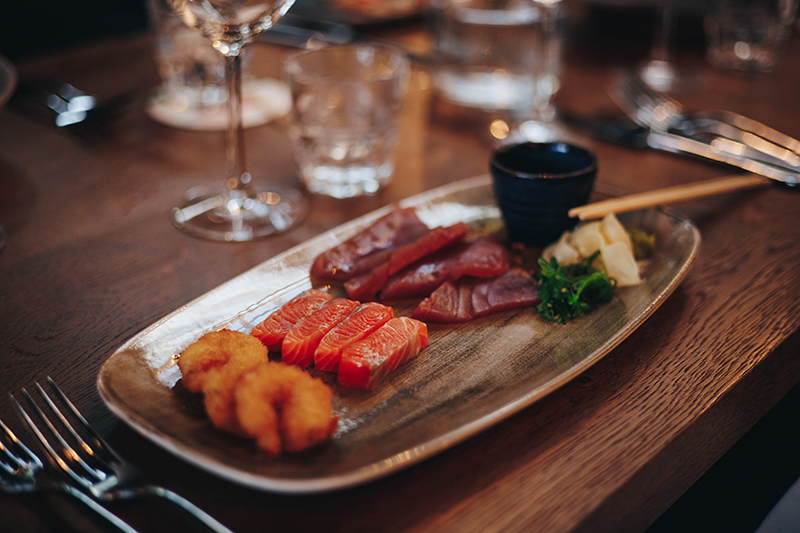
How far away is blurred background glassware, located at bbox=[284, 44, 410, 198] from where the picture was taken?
49.7 inches

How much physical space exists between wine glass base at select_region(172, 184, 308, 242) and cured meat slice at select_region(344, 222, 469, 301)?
0.29 m

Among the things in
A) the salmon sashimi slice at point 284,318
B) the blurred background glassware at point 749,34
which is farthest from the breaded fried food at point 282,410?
the blurred background glassware at point 749,34

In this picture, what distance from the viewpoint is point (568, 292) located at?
2.91ft

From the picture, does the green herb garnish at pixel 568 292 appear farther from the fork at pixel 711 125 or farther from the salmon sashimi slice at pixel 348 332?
the fork at pixel 711 125

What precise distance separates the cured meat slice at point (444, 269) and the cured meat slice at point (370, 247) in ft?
0.17

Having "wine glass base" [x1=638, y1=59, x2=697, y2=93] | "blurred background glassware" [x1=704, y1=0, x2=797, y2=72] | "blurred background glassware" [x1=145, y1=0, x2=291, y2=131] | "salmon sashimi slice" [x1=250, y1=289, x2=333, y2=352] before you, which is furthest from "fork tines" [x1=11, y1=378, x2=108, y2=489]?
"blurred background glassware" [x1=704, y1=0, x2=797, y2=72]

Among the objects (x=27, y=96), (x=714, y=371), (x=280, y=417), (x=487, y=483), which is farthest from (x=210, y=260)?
(x=27, y=96)

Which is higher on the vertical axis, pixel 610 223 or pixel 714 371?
pixel 610 223

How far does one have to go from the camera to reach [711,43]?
2.22 m

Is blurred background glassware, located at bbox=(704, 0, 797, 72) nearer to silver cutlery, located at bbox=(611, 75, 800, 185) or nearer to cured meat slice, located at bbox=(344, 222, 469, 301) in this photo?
silver cutlery, located at bbox=(611, 75, 800, 185)

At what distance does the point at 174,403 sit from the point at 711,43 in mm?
2240

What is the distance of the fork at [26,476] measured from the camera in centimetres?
58

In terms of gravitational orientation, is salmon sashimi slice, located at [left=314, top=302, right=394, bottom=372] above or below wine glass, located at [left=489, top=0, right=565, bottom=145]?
below

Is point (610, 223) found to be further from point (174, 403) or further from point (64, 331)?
point (64, 331)
